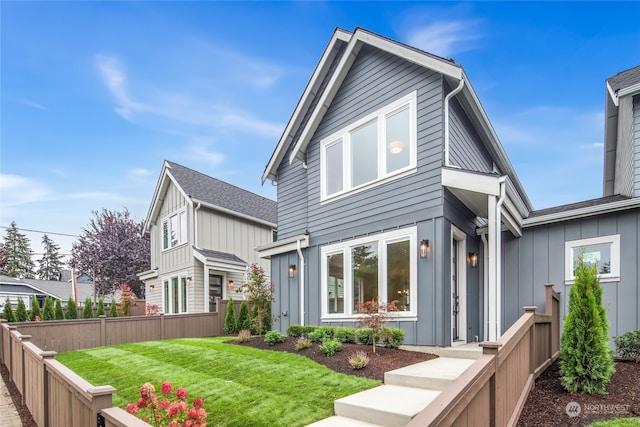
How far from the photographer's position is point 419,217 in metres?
7.66

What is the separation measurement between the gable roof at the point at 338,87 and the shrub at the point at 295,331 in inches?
177

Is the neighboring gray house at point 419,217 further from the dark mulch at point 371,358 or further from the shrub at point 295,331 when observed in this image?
the dark mulch at point 371,358

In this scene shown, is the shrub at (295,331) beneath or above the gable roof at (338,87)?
beneath

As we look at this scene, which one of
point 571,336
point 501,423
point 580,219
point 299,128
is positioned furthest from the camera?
point 299,128

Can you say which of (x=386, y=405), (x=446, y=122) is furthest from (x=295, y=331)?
(x=446, y=122)

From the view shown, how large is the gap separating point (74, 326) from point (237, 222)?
803cm

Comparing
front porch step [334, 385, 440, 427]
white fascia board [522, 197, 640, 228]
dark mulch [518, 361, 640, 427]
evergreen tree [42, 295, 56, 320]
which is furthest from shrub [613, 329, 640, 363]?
evergreen tree [42, 295, 56, 320]

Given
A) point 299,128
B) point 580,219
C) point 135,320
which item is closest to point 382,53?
point 299,128

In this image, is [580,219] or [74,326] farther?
[74,326]

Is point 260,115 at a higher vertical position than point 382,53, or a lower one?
higher

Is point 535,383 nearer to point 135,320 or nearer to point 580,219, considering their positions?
point 580,219

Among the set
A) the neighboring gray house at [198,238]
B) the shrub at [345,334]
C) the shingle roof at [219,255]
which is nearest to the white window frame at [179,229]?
the neighboring gray house at [198,238]

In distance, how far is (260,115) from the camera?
21.8m

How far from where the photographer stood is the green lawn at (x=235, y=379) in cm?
492
